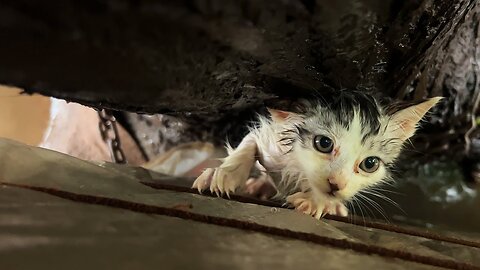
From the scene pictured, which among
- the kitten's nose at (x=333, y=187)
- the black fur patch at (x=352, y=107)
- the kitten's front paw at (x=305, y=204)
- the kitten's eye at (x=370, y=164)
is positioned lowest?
the kitten's front paw at (x=305, y=204)

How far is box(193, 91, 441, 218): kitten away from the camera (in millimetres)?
1219

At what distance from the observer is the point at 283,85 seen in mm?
1200

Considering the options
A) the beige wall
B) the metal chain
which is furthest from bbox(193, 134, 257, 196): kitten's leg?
the beige wall

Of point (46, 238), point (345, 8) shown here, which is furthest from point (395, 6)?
point (46, 238)

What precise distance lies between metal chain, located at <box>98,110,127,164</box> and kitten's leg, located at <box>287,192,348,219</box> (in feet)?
2.10

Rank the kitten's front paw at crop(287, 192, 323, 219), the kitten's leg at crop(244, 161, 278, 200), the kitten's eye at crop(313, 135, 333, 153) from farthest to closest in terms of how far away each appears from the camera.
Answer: the kitten's leg at crop(244, 161, 278, 200), the kitten's eye at crop(313, 135, 333, 153), the kitten's front paw at crop(287, 192, 323, 219)

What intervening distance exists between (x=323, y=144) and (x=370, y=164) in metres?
0.12

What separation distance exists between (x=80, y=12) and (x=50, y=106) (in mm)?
1550

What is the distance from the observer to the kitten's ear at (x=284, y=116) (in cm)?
132

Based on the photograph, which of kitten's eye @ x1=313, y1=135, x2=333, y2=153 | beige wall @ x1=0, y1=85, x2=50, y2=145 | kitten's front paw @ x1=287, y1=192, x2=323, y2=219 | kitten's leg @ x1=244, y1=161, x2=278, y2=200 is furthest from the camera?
beige wall @ x1=0, y1=85, x2=50, y2=145

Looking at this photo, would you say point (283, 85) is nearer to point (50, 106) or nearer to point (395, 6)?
point (395, 6)

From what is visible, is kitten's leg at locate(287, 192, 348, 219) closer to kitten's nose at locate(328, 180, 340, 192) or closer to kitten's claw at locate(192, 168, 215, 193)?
kitten's nose at locate(328, 180, 340, 192)

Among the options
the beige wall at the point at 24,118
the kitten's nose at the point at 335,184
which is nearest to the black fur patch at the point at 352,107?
the kitten's nose at the point at 335,184

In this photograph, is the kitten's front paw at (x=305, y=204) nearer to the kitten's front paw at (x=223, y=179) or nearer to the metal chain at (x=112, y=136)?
the kitten's front paw at (x=223, y=179)
